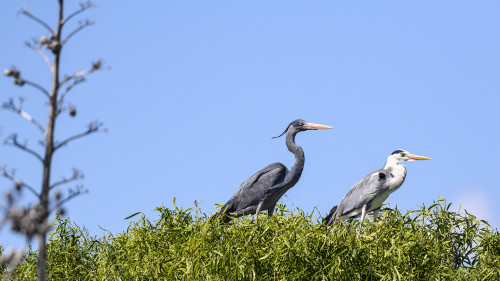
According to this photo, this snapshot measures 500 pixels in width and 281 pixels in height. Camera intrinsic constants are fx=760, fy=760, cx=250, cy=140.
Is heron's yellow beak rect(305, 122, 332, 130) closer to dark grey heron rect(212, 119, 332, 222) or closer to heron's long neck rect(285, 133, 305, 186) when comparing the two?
heron's long neck rect(285, 133, 305, 186)

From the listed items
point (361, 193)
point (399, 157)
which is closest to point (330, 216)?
point (361, 193)

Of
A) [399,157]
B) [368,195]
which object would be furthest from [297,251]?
[399,157]

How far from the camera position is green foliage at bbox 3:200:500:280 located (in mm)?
10680

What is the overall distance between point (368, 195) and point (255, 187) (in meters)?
2.14

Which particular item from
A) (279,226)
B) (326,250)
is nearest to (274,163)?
(279,226)

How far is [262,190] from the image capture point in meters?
14.4

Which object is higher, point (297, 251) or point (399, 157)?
point (399, 157)

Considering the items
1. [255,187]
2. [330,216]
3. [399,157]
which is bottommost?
[330,216]

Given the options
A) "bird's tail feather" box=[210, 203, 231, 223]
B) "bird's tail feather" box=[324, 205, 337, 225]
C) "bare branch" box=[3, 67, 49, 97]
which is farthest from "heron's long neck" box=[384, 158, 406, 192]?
"bare branch" box=[3, 67, 49, 97]

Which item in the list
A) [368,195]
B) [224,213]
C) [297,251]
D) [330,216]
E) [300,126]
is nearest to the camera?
[297,251]

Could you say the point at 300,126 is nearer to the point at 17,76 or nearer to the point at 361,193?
the point at 361,193

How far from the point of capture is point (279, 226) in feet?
38.5

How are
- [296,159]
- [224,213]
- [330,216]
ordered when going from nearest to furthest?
1. [330,216]
2. [224,213]
3. [296,159]

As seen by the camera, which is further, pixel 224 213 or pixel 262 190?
pixel 224 213
